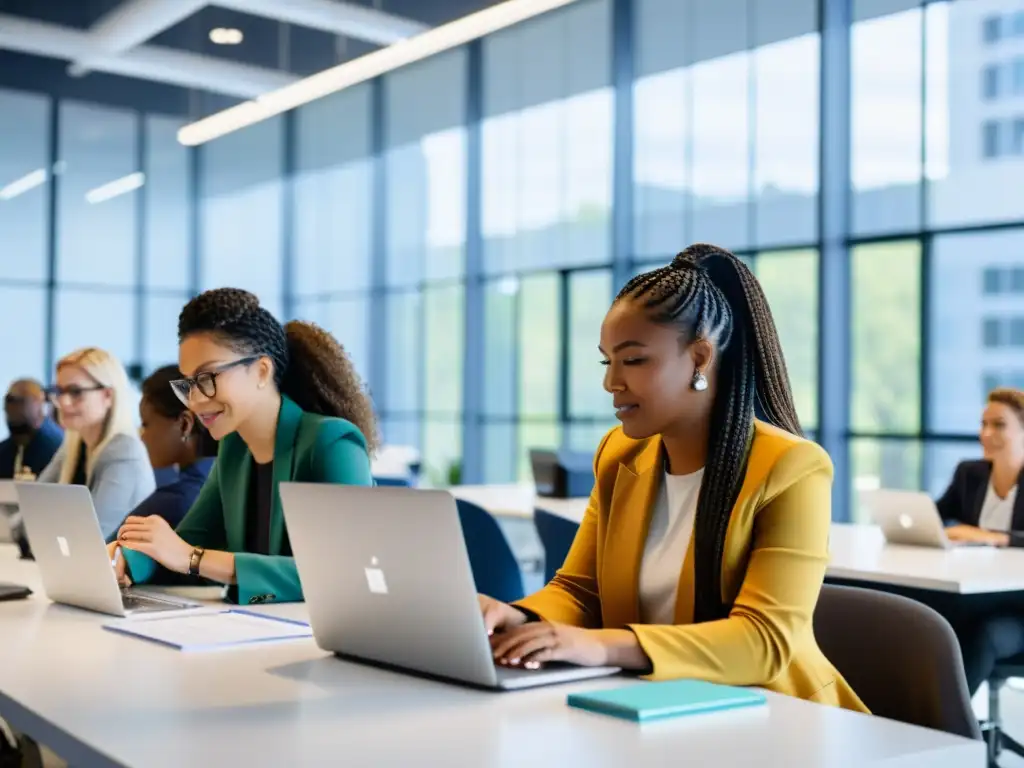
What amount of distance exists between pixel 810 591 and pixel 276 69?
11354 mm

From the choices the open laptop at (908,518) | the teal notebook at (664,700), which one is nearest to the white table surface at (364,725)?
the teal notebook at (664,700)

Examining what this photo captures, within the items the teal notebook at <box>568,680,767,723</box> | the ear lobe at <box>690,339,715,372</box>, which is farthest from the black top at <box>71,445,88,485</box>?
the teal notebook at <box>568,680,767,723</box>

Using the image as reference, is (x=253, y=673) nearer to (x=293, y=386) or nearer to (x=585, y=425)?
(x=293, y=386)

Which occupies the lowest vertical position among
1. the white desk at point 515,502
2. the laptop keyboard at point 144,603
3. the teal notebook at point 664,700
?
the white desk at point 515,502

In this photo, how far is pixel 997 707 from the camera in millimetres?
3799

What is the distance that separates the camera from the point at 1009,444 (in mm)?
4672

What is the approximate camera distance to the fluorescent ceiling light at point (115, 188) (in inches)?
505

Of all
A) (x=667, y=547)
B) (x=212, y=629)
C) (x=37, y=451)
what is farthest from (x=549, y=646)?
(x=37, y=451)

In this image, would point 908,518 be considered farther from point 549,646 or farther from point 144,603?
point 549,646

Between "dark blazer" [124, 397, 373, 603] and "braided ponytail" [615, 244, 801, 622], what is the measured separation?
2.87ft

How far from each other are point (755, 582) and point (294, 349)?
1.35 meters

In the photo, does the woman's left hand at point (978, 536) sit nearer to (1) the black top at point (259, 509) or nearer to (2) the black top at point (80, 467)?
(1) the black top at point (259, 509)

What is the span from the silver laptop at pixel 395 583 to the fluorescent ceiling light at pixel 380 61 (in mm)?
4101

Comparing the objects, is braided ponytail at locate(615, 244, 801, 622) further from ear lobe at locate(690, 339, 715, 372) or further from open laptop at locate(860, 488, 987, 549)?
open laptop at locate(860, 488, 987, 549)
